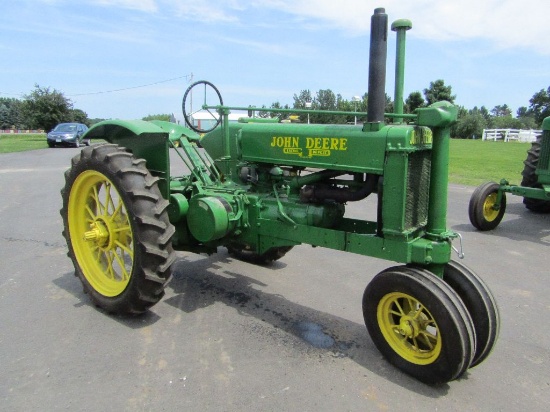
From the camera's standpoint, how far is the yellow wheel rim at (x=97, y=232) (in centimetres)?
372

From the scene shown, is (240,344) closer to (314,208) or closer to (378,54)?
(314,208)

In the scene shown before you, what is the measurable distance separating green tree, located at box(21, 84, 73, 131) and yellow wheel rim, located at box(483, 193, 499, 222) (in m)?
36.2

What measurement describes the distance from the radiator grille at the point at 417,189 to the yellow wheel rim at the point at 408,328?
49 centimetres

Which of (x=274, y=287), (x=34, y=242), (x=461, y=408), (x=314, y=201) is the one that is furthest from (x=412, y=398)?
(x=34, y=242)

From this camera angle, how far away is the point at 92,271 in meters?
3.91

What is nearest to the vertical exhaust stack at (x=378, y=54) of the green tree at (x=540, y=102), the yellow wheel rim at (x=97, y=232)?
the yellow wheel rim at (x=97, y=232)

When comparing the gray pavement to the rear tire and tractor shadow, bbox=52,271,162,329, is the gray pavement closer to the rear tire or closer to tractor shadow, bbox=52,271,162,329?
tractor shadow, bbox=52,271,162,329

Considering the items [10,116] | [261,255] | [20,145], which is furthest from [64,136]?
[10,116]

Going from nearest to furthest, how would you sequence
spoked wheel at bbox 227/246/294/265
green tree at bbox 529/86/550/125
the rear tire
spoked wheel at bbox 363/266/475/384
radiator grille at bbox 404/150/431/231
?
spoked wheel at bbox 363/266/475/384
radiator grille at bbox 404/150/431/231
spoked wheel at bbox 227/246/294/265
the rear tire
green tree at bbox 529/86/550/125

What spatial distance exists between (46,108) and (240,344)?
37.9 m

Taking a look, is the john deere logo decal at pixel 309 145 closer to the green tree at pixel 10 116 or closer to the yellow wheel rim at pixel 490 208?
the yellow wheel rim at pixel 490 208

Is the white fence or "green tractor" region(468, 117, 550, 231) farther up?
the white fence

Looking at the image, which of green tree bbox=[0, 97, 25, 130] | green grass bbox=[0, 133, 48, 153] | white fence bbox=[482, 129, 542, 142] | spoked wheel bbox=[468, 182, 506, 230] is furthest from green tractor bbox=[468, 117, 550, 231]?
green tree bbox=[0, 97, 25, 130]

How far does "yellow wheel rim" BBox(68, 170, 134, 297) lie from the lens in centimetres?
372
